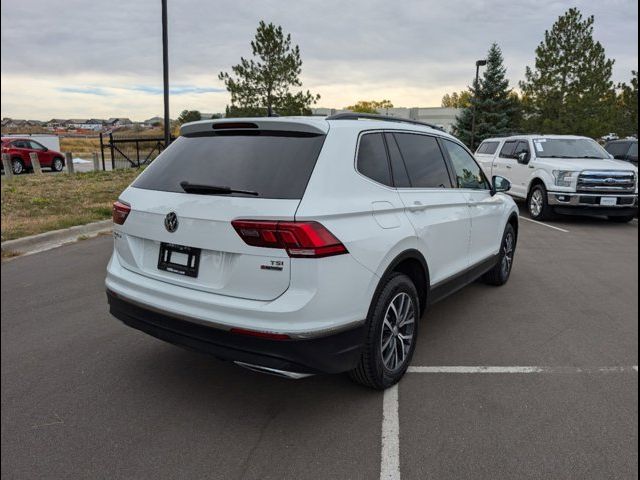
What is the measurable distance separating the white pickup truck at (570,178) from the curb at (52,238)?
26.6 feet

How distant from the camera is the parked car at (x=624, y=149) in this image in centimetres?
1457

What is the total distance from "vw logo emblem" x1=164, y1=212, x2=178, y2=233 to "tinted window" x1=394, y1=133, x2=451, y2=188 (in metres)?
1.71

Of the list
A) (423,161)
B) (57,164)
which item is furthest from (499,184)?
(57,164)

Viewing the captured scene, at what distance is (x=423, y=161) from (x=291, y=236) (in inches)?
70.7

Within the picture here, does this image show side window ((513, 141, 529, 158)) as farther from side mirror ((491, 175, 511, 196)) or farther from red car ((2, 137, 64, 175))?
red car ((2, 137, 64, 175))

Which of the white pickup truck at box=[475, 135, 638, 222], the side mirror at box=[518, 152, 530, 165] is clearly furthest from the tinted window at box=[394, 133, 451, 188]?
the side mirror at box=[518, 152, 530, 165]

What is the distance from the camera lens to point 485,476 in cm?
253

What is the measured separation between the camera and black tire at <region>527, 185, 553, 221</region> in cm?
1116

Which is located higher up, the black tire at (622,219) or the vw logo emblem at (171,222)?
the vw logo emblem at (171,222)

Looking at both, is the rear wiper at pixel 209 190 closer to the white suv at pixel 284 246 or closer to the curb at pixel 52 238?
the white suv at pixel 284 246

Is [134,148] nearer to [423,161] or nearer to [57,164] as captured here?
[57,164]

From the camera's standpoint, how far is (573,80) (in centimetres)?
3098

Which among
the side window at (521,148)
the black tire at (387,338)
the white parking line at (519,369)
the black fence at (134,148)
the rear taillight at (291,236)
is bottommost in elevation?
the black fence at (134,148)

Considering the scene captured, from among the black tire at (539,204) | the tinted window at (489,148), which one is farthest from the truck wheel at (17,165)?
the black tire at (539,204)
